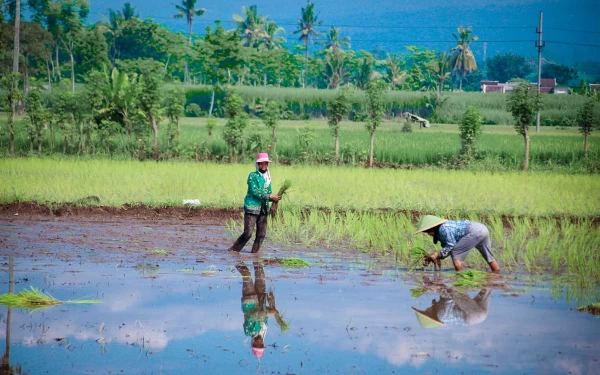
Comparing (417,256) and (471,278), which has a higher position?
(417,256)

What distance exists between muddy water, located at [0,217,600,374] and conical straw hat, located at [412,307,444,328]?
0.03 metres

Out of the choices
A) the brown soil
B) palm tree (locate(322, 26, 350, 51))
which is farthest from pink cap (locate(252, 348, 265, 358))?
palm tree (locate(322, 26, 350, 51))

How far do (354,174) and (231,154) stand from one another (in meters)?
5.35

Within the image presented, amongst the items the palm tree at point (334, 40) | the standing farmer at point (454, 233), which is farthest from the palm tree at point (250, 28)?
the standing farmer at point (454, 233)

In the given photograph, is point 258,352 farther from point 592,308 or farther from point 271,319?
point 592,308

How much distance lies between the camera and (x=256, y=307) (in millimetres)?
8180

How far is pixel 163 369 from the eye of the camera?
6074 millimetres

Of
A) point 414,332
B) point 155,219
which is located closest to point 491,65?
point 155,219

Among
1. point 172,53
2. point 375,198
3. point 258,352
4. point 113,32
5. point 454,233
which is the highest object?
point 113,32

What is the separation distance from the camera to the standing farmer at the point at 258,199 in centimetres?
1070

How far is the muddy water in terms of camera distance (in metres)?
6.33

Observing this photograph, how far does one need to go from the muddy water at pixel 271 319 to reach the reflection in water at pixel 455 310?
0.02 metres

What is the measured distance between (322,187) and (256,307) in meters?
10.2

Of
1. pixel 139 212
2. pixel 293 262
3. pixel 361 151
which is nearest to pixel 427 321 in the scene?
pixel 293 262
